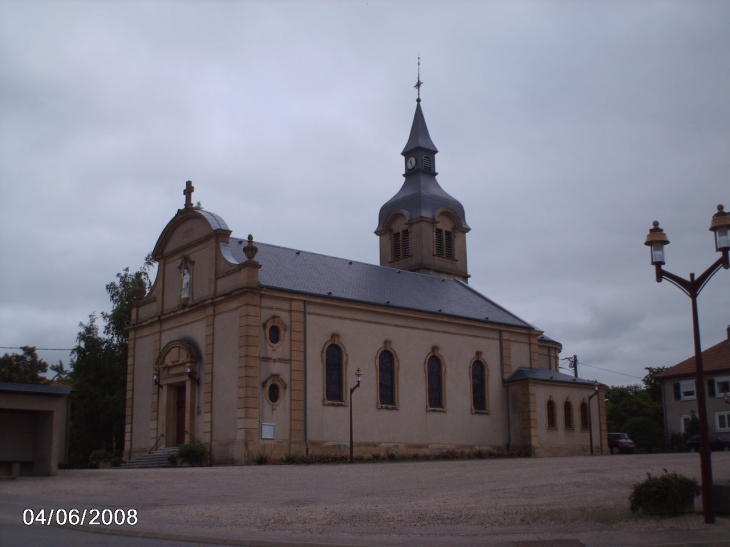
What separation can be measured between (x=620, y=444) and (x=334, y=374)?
895 inches

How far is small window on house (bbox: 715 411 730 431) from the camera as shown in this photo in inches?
2286

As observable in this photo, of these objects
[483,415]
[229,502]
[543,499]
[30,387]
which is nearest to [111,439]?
[483,415]

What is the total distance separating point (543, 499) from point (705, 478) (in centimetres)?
401

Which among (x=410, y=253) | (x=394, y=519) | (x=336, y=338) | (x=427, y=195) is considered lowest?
(x=394, y=519)

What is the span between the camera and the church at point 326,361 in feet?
122

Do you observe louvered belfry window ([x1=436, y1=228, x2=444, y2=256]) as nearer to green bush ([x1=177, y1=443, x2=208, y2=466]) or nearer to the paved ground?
green bush ([x1=177, y1=443, x2=208, y2=466])

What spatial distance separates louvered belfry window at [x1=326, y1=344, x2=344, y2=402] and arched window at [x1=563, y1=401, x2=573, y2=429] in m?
15.9

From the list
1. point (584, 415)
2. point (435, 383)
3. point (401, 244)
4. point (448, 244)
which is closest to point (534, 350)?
point (584, 415)

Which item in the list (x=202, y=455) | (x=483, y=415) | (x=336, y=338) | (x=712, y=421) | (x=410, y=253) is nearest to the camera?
(x=202, y=455)

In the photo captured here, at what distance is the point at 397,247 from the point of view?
2199 inches

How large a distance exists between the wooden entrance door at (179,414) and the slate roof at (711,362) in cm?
3722

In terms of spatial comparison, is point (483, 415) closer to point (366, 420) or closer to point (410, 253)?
point (366, 420)

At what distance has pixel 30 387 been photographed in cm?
2578

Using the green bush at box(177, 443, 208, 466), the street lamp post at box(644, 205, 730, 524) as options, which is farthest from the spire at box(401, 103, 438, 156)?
the street lamp post at box(644, 205, 730, 524)
